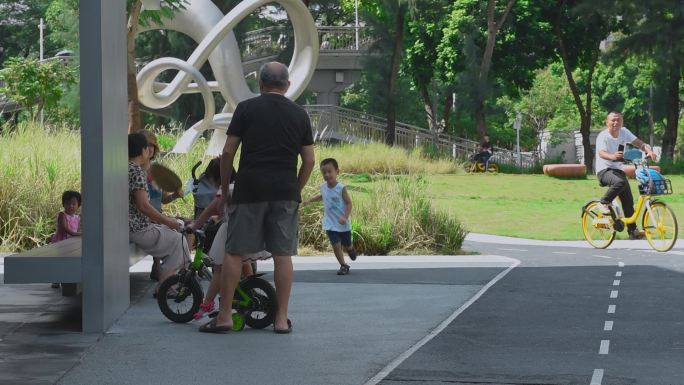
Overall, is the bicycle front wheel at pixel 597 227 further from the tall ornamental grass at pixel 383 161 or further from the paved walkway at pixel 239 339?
the tall ornamental grass at pixel 383 161

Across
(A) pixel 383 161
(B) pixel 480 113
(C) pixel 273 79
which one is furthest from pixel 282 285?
(B) pixel 480 113

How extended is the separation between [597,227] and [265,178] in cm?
871

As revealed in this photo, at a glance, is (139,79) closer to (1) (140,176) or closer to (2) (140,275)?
(2) (140,275)

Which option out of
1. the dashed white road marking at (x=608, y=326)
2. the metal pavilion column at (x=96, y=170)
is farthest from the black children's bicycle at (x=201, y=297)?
the dashed white road marking at (x=608, y=326)

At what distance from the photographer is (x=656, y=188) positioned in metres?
15.7

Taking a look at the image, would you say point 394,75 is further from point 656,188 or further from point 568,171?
point 656,188

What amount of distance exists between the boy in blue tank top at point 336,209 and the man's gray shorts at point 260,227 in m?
4.25

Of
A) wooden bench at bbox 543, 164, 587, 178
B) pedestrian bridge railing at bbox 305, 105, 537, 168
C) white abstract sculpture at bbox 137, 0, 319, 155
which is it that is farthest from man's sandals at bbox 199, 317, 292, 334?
pedestrian bridge railing at bbox 305, 105, 537, 168

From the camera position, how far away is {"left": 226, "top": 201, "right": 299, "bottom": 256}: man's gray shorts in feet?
27.5

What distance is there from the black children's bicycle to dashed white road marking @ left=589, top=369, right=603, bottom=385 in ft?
8.36

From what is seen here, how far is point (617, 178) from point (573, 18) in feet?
116

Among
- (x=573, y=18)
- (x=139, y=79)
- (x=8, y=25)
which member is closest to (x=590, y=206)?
(x=139, y=79)

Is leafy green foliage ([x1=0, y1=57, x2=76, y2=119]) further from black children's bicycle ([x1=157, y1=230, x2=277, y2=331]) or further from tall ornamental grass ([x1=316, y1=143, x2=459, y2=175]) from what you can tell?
black children's bicycle ([x1=157, y1=230, x2=277, y2=331])

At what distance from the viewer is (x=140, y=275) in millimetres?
12656
